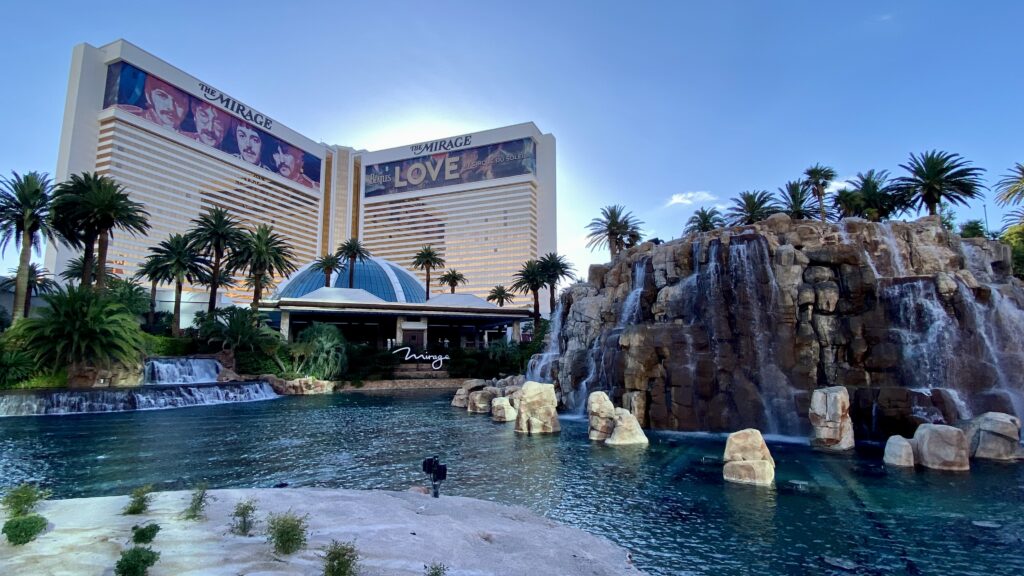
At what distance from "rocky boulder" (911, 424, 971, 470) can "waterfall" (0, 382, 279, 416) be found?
40280 mm

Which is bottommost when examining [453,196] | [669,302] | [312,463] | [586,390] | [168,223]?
[312,463]

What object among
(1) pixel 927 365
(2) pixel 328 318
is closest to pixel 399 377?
(2) pixel 328 318

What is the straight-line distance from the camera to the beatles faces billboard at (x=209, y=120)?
413 ft

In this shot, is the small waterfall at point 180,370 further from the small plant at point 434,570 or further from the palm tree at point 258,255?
the small plant at point 434,570

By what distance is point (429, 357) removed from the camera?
210 ft

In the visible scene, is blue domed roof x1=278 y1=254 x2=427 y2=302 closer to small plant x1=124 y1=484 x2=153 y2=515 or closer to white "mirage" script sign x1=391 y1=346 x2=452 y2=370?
white "mirage" script sign x1=391 y1=346 x2=452 y2=370

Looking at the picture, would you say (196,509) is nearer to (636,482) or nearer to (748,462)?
(636,482)

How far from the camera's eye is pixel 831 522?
39.1ft

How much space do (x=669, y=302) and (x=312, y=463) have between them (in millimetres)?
20638

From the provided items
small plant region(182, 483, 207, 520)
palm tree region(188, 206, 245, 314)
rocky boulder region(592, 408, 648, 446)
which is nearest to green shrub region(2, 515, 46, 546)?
small plant region(182, 483, 207, 520)

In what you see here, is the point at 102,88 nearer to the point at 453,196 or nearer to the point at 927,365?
the point at 453,196

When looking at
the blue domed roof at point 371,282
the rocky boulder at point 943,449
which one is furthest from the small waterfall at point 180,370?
the rocky boulder at point 943,449

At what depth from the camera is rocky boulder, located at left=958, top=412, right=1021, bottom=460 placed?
17719 mm

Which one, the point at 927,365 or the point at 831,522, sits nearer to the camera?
the point at 831,522
